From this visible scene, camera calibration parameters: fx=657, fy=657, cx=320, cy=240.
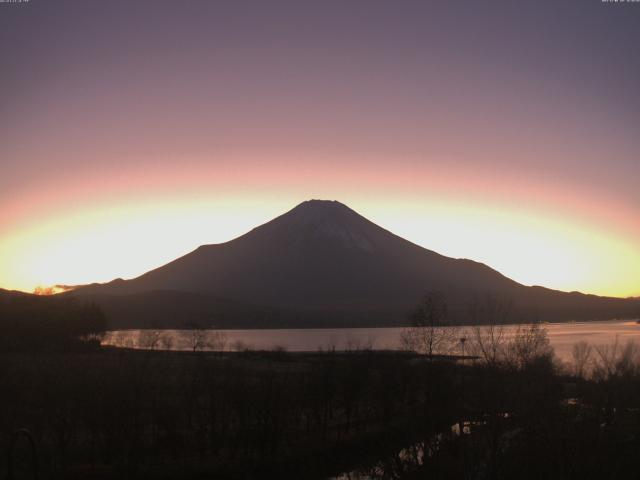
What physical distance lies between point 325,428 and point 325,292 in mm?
158488

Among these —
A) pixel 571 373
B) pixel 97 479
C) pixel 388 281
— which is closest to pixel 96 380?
pixel 97 479

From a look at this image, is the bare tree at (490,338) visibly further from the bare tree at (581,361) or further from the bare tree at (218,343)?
the bare tree at (218,343)

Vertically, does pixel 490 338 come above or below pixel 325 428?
above

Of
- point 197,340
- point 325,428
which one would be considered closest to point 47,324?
point 197,340

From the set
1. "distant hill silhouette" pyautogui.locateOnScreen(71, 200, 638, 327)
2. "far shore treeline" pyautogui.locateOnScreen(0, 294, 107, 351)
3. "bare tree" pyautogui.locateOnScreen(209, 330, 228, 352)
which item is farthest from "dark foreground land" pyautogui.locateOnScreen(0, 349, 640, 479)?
"distant hill silhouette" pyautogui.locateOnScreen(71, 200, 638, 327)

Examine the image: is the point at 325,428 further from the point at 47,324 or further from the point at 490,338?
the point at 490,338

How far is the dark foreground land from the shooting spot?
603 inches

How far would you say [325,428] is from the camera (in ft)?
79.0

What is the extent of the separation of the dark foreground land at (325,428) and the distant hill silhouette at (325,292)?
110 m

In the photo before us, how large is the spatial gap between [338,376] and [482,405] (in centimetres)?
957

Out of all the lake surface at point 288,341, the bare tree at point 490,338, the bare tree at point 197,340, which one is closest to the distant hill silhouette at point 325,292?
the lake surface at point 288,341

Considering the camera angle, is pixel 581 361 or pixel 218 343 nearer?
pixel 581 361

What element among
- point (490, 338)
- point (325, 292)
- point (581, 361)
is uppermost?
point (325, 292)

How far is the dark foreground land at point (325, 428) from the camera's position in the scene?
1533 centimetres
